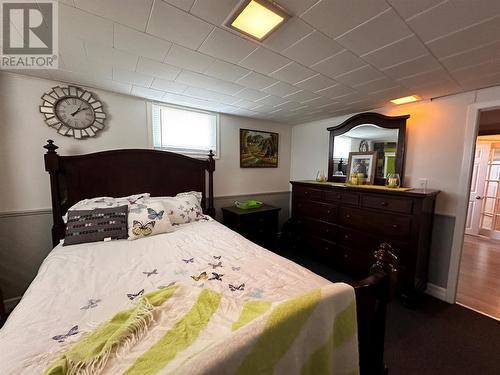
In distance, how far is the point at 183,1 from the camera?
3.40 feet

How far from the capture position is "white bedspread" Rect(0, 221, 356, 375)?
0.76m

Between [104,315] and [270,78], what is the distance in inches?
79.3

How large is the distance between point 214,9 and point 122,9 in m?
0.49

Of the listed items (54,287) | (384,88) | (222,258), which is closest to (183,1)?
(222,258)

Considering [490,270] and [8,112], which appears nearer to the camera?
[8,112]

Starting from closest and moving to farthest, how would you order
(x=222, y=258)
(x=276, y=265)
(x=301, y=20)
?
(x=301, y=20), (x=276, y=265), (x=222, y=258)

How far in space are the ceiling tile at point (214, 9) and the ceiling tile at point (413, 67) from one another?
136 centimetres

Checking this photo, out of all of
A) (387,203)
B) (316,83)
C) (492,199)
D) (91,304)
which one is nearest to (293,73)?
(316,83)

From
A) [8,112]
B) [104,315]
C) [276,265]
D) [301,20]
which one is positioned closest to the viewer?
[104,315]

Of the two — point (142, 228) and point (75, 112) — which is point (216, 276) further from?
point (75, 112)

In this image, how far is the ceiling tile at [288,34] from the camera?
1182mm

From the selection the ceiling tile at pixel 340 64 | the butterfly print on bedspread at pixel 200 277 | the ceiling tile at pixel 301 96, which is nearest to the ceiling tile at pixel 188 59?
the ceiling tile at pixel 340 64

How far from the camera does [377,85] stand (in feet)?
6.53

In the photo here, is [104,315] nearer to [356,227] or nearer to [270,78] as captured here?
[270,78]
